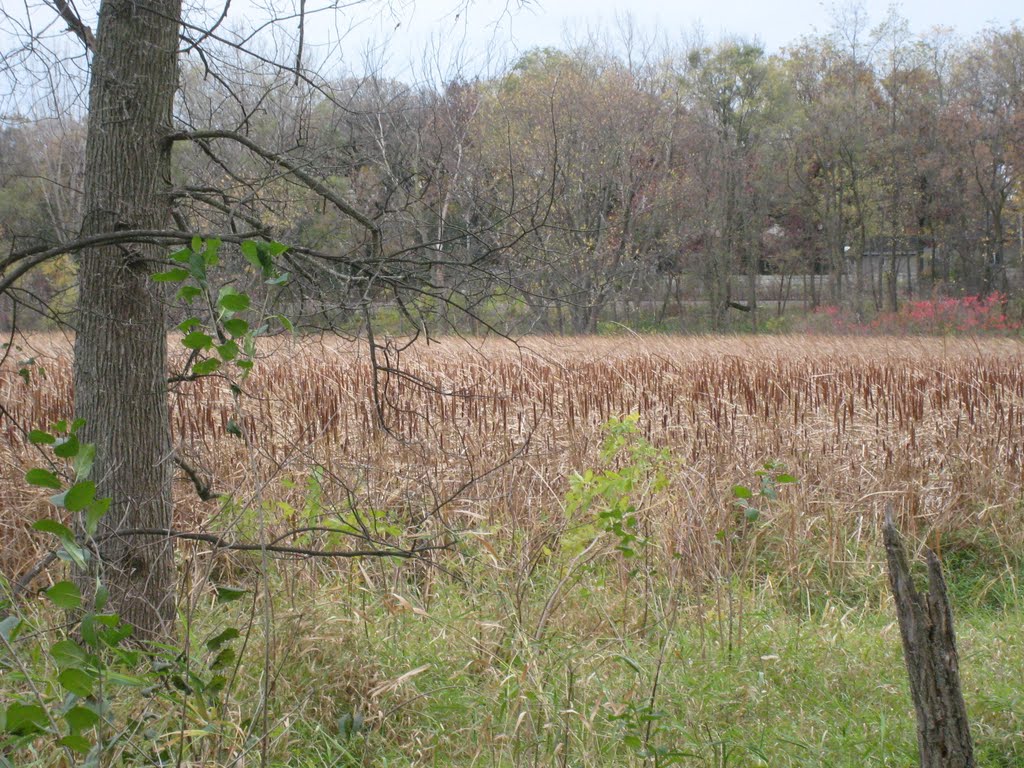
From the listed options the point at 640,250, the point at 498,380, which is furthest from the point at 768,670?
the point at 640,250

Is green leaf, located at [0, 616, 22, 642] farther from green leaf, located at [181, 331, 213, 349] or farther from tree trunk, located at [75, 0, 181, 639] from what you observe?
tree trunk, located at [75, 0, 181, 639]

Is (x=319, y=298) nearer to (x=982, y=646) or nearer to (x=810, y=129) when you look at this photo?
(x=982, y=646)

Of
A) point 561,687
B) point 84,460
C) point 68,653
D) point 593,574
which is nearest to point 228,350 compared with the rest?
point 84,460

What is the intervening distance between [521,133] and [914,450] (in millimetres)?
18214

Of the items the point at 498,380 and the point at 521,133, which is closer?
the point at 498,380

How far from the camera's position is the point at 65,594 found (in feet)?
5.40

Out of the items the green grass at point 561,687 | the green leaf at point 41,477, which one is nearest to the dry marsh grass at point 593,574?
the green grass at point 561,687

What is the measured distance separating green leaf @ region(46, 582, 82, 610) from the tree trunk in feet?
3.21

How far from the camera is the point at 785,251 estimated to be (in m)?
34.7

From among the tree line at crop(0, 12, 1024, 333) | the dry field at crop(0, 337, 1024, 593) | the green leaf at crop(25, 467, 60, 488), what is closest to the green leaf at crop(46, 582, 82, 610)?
the green leaf at crop(25, 467, 60, 488)

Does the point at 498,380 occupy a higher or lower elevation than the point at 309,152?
lower

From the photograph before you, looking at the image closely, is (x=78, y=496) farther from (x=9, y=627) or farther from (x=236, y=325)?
(x=236, y=325)

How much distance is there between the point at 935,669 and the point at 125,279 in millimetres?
2303

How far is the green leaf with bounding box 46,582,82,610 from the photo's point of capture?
5.27ft
